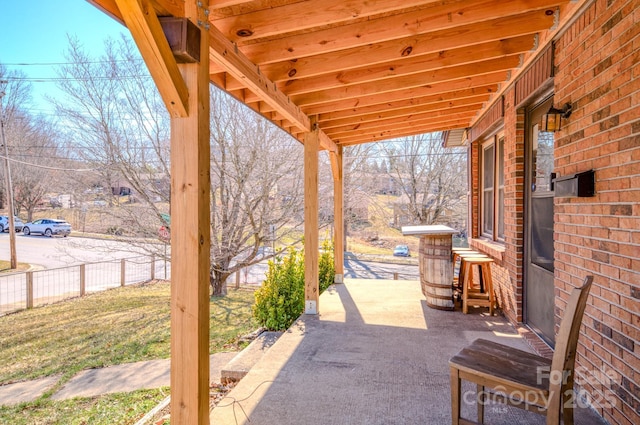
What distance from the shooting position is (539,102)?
3.26 m

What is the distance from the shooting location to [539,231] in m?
3.27

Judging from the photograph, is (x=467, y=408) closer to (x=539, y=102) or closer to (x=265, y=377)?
(x=265, y=377)

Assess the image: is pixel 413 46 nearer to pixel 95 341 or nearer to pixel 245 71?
pixel 245 71

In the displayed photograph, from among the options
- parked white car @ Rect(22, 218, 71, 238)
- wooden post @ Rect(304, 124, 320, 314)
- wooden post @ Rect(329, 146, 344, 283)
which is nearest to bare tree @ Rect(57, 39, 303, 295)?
wooden post @ Rect(329, 146, 344, 283)

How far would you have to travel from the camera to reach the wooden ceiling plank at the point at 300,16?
217 centimetres

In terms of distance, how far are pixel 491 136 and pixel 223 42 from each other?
4126mm

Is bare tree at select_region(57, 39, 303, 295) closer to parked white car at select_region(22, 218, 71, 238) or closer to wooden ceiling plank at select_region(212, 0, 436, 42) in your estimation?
wooden ceiling plank at select_region(212, 0, 436, 42)

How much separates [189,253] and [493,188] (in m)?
4.50

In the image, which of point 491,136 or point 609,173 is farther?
point 491,136

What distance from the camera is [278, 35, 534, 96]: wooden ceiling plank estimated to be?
3.03 metres

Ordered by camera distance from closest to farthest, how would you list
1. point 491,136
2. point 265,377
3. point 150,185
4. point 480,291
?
1. point 265,377
2. point 480,291
3. point 491,136
4. point 150,185

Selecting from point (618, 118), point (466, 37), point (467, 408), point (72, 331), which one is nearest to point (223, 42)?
point (466, 37)

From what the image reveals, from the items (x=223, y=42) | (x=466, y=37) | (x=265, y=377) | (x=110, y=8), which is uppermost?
(x=466, y=37)

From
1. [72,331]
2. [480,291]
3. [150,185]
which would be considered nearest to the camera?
[480,291]
